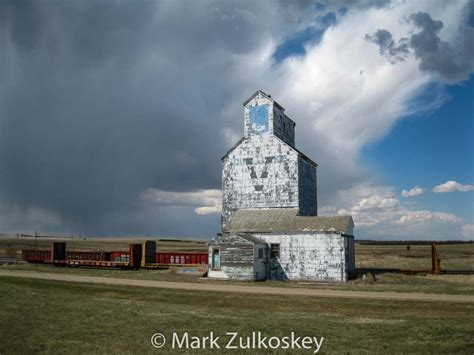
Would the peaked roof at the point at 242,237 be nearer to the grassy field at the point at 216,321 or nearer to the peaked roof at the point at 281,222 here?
the peaked roof at the point at 281,222

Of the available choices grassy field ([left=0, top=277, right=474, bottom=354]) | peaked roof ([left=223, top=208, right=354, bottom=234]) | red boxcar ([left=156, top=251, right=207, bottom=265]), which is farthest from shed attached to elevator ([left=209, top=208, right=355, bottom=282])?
grassy field ([left=0, top=277, right=474, bottom=354])

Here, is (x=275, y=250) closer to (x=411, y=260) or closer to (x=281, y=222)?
(x=281, y=222)

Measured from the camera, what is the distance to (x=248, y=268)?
105 ft

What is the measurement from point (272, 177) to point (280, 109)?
305 inches

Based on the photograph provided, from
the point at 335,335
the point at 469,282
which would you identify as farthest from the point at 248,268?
the point at 335,335

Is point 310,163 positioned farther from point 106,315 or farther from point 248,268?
point 106,315

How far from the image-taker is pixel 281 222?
1401 inches

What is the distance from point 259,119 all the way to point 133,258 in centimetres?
1854

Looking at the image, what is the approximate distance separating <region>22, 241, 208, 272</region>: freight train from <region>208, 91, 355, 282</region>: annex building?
3.89m

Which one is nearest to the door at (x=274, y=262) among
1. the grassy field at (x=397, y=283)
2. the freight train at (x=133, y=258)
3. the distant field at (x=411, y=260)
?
the grassy field at (x=397, y=283)

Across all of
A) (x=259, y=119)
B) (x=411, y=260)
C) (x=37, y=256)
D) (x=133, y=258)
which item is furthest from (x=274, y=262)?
(x=411, y=260)

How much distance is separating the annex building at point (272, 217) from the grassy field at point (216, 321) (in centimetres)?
1190

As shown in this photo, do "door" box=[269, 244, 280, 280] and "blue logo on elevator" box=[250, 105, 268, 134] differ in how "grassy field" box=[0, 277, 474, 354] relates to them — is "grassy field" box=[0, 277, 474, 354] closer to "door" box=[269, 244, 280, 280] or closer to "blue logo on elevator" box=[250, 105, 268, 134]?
"door" box=[269, 244, 280, 280]

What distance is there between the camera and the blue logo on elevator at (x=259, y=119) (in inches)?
1601
